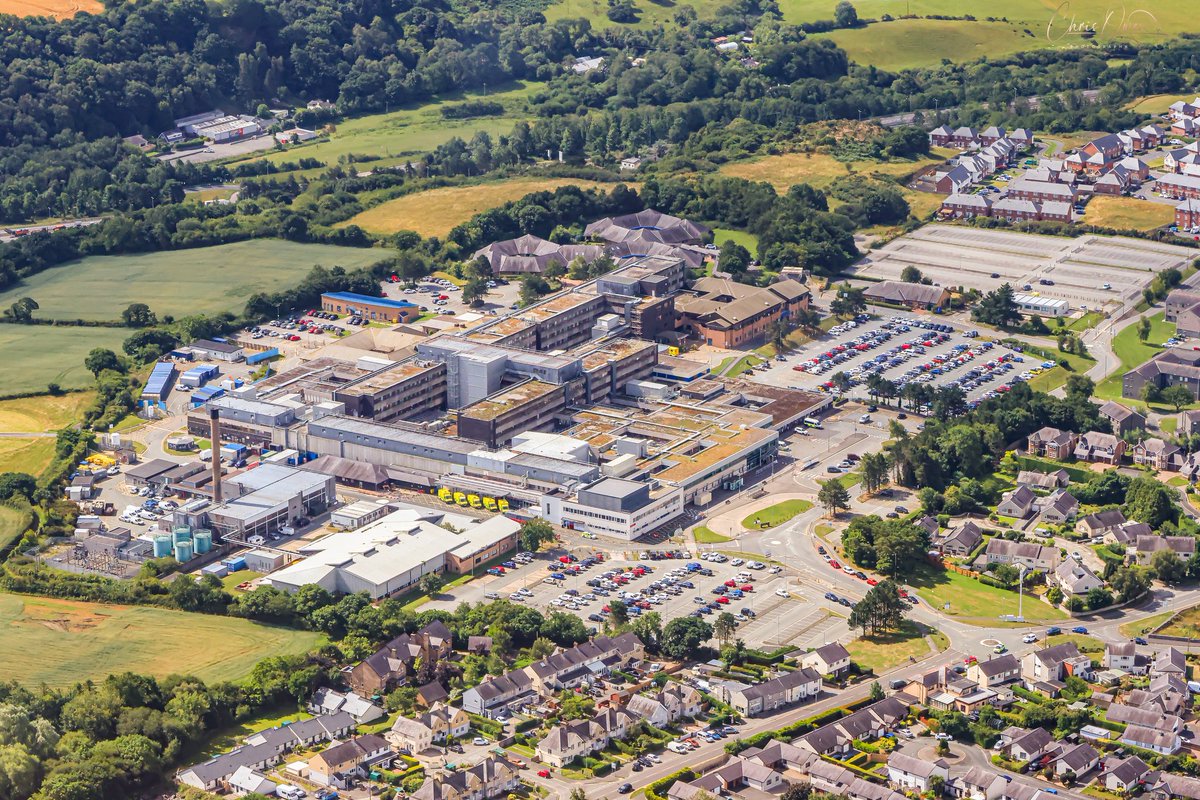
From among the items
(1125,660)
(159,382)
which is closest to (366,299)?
(159,382)

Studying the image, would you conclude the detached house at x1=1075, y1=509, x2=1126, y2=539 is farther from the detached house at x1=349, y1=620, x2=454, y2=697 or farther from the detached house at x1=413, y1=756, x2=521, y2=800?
the detached house at x1=413, y1=756, x2=521, y2=800

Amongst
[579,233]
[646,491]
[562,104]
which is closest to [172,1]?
[562,104]

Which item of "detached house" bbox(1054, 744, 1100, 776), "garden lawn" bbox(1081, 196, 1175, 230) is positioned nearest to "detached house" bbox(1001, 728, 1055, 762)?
"detached house" bbox(1054, 744, 1100, 776)

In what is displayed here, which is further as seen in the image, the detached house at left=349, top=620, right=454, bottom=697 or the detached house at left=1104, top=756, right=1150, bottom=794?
the detached house at left=349, top=620, right=454, bottom=697

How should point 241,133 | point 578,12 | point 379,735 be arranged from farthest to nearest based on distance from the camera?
1. point 578,12
2. point 241,133
3. point 379,735

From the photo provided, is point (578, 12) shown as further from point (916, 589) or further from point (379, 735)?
point (379, 735)

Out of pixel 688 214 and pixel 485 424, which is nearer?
pixel 485 424
